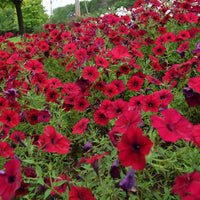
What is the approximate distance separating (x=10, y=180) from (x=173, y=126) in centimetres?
89

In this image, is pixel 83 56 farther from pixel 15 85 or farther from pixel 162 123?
pixel 162 123

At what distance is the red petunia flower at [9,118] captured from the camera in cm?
179

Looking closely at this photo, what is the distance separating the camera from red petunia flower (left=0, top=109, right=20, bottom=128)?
5.88ft

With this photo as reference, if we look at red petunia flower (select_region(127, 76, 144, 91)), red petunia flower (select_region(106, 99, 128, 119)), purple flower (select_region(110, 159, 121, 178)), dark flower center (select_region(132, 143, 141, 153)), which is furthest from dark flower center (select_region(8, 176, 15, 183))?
red petunia flower (select_region(127, 76, 144, 91))

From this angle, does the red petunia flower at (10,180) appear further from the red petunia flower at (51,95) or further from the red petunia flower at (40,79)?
the red petunia flower at (40,79)

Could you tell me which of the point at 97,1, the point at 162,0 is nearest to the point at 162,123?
the point at 162,0

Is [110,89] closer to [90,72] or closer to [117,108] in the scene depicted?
[90,72]

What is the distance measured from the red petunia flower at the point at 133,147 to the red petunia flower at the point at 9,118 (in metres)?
1.30

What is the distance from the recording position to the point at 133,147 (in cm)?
92

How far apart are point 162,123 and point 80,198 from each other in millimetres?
678

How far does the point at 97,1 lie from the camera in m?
27.1

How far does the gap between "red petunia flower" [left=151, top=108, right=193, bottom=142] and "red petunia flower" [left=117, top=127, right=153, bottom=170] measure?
0.29ft

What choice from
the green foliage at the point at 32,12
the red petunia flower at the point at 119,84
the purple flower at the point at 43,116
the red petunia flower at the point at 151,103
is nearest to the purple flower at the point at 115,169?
the red petunia flower at the point at 151,103

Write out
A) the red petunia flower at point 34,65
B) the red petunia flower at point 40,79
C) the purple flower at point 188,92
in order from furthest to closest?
the red petunia flower at point 34,65
the red petunia flower at point 40,79
the purple flower at point 188,92
